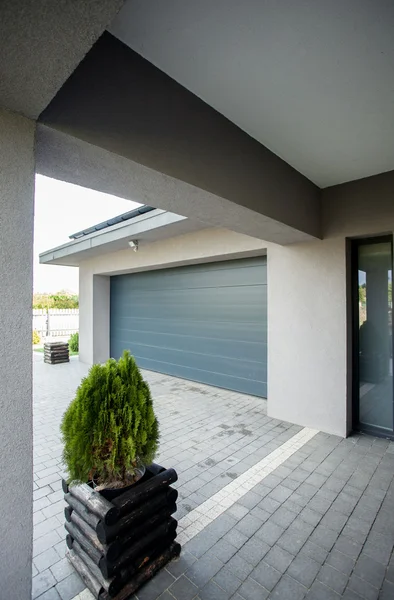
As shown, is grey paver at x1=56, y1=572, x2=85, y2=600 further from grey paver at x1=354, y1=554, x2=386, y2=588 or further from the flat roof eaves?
the flat roof eaves

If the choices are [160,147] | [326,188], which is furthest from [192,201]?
[326,188]

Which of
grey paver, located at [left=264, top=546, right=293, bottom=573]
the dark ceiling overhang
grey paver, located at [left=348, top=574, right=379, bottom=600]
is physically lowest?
grey paver, located at [left=348, top=574, right=379, bottom=600]

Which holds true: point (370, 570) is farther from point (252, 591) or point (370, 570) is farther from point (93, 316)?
point (93, 316)

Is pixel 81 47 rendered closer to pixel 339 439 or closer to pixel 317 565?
pixel 317 565

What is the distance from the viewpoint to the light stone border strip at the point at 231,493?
225cm

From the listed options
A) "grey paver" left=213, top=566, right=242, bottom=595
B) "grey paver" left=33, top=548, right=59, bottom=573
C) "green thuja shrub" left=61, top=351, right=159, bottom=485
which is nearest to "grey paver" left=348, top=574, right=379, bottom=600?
"grey paver" left=213, top=566, right=242, bottom=595

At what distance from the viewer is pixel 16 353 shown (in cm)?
143

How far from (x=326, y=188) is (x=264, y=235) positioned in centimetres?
113

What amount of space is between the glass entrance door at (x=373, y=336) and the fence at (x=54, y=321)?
13.6 m

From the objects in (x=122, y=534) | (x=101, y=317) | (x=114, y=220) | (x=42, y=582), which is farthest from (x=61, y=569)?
(x=101, y=317)

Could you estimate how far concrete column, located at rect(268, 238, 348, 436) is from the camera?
3834 millimetres

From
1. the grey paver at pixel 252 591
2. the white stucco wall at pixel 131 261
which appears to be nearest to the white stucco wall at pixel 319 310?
the white stucco wall at pixel 131 261

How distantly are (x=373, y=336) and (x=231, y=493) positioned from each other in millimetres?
2621

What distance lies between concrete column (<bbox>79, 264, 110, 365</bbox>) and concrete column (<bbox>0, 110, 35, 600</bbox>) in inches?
294
